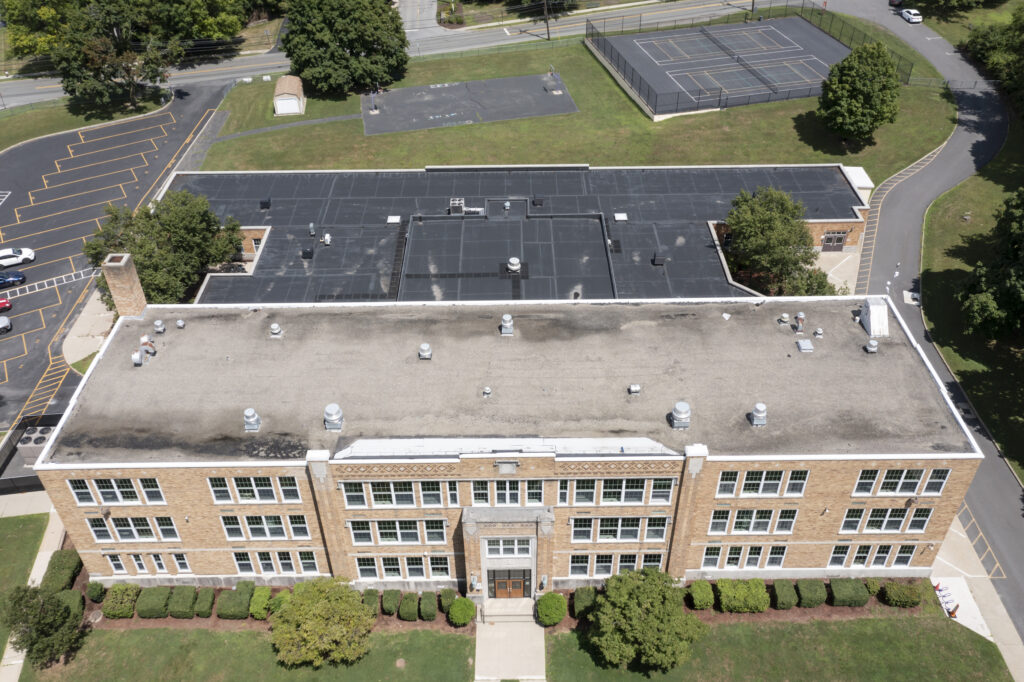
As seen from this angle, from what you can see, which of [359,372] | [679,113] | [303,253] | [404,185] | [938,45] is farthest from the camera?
[938,45]

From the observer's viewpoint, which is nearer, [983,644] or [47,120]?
[983,644]

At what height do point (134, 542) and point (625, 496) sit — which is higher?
point (625, 496)

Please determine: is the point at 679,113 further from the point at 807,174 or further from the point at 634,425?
the point at 634,425

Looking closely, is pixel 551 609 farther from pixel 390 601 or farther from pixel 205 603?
pixel 205 603

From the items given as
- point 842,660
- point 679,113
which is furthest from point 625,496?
point 679,113

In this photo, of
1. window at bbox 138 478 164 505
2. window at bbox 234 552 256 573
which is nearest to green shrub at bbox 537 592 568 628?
window at bbox 234 552 256 573

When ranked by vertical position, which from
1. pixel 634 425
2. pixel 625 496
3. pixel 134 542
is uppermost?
pixel 634 425

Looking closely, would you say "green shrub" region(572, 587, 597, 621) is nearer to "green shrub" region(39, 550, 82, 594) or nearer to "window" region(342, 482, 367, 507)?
"window" region(342, 482, 367, 507)

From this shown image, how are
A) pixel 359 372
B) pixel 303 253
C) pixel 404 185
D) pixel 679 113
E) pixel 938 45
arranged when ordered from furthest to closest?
pixel 938 45 < pixel 679 113 < pixel 404 185 < pixel 303 253 < pixel 359 372
